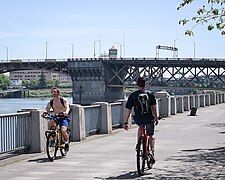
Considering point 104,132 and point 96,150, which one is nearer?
point 96,150

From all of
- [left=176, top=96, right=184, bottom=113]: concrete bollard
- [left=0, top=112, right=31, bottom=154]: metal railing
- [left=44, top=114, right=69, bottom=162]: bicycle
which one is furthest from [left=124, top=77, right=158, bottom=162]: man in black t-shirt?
[left=176, top=96, right=184, bottom=113]: concrete bollard

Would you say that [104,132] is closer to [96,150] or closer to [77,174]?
[96,150]

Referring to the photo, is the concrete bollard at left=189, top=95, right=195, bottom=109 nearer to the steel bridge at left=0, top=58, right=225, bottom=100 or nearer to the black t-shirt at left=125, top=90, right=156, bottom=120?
the black t-shirt at left=125, top=90, right=156, bottom=120

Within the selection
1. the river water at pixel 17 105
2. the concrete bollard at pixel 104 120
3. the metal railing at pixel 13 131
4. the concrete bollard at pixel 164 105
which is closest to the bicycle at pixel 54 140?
the metal railing at pixel 13 131

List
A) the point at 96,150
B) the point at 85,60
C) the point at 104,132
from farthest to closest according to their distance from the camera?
the point at 85,60
the point at 104,132
the point at 96,150

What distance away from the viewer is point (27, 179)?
9266 millimetres

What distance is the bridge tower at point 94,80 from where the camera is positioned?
12575cm

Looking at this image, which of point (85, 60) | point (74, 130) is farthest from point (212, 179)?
point (85, 60)

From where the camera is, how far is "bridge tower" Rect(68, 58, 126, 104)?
413 ft

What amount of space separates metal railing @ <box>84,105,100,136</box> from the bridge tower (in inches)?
4117

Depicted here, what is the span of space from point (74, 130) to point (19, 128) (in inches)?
137

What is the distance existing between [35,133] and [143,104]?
4287 millimetres

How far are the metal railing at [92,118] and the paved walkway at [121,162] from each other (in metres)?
1.08

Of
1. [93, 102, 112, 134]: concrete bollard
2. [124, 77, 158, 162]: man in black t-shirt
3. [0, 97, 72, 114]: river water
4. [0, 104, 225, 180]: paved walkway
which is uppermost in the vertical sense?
[124, 77, 158, 162]: man in black t-shirt
